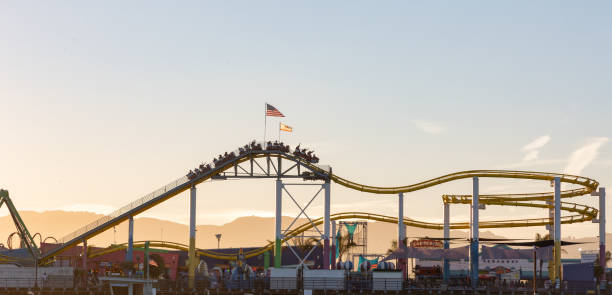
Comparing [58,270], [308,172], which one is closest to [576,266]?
[308,172]

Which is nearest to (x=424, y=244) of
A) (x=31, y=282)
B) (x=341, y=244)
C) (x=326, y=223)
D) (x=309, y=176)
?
(x=326, y=223)

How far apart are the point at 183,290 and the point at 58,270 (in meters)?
14.9

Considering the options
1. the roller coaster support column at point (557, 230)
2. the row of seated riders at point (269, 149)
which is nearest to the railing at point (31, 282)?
the row of seated riders at point (269, 149)

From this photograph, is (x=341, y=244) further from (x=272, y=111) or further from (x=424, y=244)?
(x=272, y=111)

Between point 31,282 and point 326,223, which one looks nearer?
point 31,282

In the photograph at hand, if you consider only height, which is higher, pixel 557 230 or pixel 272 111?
pixel 272 111

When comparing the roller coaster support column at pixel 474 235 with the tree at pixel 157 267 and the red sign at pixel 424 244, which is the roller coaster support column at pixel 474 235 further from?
the tree at pixel 157 267

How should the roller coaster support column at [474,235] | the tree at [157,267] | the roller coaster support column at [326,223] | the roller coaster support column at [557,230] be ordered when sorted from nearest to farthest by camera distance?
1. the roller coaster support column at [557,230]
2. the roller coaster support column at [474,235]
3. the roller coaster support column at [326,223]
4. the tree at [157,267]

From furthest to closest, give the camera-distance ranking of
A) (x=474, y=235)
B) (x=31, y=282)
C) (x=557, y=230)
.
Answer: (x=474, y=235) → (x=557, y=230) → (x=31, y=282)

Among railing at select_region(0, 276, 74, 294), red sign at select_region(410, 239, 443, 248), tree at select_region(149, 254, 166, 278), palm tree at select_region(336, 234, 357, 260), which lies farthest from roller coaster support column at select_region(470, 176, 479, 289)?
tree at select_region(149, 254, 166, 278)

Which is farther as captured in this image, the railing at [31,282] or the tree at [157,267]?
the tree at [157,267]

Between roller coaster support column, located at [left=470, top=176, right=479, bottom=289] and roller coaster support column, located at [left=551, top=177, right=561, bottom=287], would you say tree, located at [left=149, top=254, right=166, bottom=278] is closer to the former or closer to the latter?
roller coaster support column, located at [left=470, top=176, right=479, bottom=289]

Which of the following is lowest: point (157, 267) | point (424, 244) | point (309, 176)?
point (157, 267)

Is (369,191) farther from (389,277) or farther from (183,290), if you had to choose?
(183,290)
